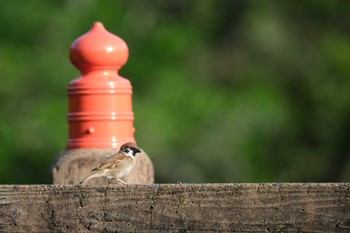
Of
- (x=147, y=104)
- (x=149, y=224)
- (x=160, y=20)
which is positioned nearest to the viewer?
(x=149, y=224)

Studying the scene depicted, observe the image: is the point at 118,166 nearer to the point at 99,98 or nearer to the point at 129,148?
the point at 129,148

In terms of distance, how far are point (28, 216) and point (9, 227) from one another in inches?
2.2

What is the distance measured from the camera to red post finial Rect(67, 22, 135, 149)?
5.61 meters

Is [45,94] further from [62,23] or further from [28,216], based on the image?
[28,216]

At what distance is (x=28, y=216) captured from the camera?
353 cm

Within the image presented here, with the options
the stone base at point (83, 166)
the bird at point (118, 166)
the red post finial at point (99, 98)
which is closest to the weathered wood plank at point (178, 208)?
the bird at point (118, 166)

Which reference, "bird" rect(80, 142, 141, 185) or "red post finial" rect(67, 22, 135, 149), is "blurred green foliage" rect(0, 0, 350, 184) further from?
"bird" rect(80, 142, 141, 185)

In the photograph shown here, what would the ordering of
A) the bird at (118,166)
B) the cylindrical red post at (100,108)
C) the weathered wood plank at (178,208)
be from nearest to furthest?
the weathered wood plank at (178,208)
the bird at (118,166)
the cylindrical red post at (100,108)

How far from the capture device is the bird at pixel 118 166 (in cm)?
521

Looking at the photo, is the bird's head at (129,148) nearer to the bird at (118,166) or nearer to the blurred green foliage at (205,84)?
the bird at (118,166)

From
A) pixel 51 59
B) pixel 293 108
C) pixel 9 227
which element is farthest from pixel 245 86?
pixel 9 227

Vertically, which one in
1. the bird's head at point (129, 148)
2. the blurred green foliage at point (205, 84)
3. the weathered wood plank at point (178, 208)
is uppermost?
the weathered wood plank at point (178, 208)

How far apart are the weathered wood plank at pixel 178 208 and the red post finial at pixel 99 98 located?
2.02 meters

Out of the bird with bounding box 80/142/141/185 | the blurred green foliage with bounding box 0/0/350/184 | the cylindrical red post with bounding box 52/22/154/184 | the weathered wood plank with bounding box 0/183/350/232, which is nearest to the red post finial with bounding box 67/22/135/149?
the cylindrical red post with bounding box 52/22/154/184
